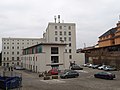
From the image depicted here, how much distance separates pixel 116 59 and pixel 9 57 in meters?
64.3

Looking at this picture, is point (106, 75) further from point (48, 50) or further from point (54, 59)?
point (48, 50)

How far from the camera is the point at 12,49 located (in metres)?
106

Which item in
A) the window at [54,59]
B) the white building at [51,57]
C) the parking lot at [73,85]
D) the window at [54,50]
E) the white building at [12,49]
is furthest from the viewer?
the white building at [12,49]

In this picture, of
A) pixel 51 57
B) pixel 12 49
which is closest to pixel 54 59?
pixel 51 57

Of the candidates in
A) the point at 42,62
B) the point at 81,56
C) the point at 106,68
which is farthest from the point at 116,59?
the point at 81,56

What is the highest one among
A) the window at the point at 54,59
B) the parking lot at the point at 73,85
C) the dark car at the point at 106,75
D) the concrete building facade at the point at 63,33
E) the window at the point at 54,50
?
the concrete building facade at the point at 63,33

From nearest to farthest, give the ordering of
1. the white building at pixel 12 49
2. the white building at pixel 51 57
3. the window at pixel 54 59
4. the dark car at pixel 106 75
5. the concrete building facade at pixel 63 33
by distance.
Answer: the dark car at pixel 106 75 < the white building at pixel 51 57 < the window at pixel 54 59 < the concrete building facade at pixel 63 33 < the white building at pixel 12 49

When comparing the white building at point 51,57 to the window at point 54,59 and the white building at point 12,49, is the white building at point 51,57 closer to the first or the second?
the window at point 54,59

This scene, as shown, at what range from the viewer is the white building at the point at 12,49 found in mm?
104500

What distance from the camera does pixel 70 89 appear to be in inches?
956

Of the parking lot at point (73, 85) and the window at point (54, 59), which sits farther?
the window at point (54, 59)

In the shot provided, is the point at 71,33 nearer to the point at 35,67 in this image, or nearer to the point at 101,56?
the point at 101,56

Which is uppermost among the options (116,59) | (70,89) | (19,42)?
(19,42)

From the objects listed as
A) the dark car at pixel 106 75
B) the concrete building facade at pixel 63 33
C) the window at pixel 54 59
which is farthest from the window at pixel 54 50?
the concrete building facade at pixel 63 33
